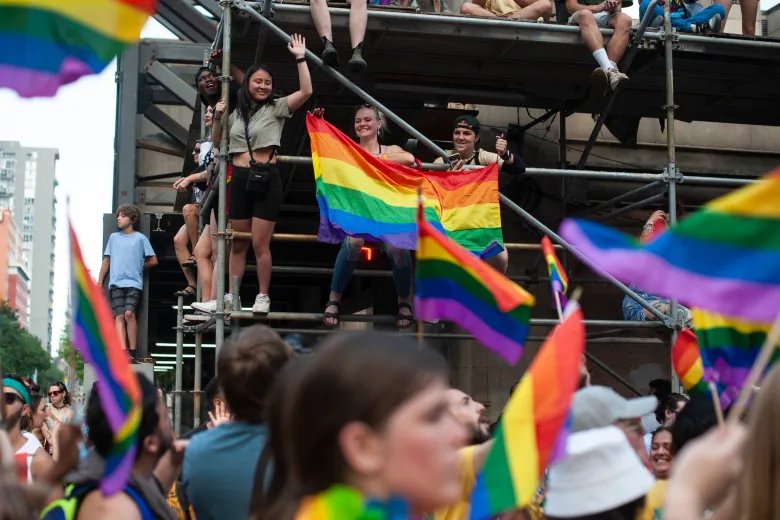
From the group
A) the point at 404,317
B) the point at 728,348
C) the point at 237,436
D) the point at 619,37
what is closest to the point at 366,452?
the point at 237,436

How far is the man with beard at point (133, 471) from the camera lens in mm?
3229

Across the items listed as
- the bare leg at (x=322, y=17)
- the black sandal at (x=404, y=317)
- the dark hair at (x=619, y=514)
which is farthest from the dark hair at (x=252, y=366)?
the bare leg at (x=322, y=17)

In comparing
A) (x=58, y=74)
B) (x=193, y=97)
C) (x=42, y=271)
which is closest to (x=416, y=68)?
(x=193, y=97)

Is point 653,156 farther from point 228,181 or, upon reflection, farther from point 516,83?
point 228,181

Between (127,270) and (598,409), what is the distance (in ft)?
27.7

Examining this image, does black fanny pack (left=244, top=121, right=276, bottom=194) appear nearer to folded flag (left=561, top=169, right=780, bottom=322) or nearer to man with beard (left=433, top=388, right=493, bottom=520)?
Result: man with beard (left=433, top=388, right=493, bottom=520)

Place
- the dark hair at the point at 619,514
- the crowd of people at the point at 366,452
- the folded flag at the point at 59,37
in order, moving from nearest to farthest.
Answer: the crowd of people at the point at 366,452, the dark hair at the point at 619,514, the folded flag at the point at 59,37

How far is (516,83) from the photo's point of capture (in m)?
10.5

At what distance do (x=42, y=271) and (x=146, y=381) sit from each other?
6971 inches

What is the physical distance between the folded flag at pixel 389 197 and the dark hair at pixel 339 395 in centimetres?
596

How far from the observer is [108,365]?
10.0ft

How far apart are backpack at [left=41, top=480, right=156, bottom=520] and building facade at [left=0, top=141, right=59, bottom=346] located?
172789 millimetres

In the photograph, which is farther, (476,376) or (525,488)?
(476,376)

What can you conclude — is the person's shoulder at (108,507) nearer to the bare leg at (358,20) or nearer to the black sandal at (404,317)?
the black sandal at (404,317)
